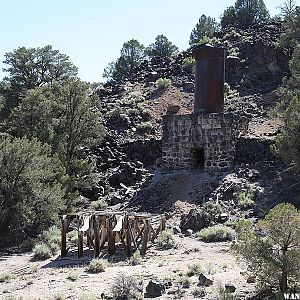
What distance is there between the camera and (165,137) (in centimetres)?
2383

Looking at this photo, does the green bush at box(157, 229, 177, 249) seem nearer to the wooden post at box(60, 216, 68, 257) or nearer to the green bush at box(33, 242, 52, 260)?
the wooden post at box(60, 216, 68, 257)

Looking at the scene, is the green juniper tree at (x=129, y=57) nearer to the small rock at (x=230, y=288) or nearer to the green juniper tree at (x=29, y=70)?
the green juniper tree at (x=29, y=70)

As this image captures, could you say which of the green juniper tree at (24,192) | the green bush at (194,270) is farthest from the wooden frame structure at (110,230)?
the green bush at (194,270)

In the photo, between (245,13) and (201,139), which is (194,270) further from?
(245,13)

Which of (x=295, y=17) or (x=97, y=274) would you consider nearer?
(x=97, y=274)

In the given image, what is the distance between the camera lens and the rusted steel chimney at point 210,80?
23094mm

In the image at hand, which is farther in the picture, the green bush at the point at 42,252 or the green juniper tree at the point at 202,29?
the green juniper tree at the point at 202,29

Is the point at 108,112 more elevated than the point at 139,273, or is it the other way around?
the point at 108,112

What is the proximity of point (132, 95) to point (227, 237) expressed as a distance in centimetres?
2305

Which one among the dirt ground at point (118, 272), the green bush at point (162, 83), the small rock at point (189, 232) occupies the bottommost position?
the dirt ground at point (118, 272)

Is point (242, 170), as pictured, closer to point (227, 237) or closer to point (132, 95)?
point (227, 237)

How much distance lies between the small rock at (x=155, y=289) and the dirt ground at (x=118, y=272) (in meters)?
0.12

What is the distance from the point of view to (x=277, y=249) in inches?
346

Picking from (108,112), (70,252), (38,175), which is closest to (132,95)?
(108,112)
